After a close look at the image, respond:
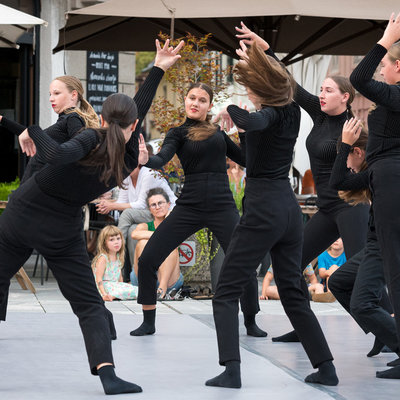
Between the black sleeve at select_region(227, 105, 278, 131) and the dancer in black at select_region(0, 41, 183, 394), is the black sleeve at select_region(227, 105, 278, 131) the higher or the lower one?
the higher one

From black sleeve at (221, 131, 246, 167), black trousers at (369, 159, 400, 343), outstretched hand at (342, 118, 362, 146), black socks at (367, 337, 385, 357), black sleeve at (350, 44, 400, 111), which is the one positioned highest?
black sleeve at (350, 44, 400, 111)

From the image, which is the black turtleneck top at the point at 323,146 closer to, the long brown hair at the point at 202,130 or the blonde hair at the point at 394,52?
the long brown hair at the point at 202,130

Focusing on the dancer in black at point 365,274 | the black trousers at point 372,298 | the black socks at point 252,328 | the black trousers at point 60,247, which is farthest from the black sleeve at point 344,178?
the black socks at point 252,328

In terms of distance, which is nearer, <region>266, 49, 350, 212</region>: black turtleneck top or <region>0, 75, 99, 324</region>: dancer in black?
<region>0, 75, 99, 324</region>: dancer in black

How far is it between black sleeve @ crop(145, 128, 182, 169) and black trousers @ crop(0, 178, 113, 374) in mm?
1695

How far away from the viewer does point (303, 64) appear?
48.9 ft

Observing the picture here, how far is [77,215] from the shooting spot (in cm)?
488

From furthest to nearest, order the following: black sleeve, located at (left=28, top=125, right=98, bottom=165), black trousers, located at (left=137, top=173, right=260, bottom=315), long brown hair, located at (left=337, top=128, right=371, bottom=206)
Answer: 1. black trousers, located at (left=137, top=173, right=260, bottom=315)
2. long brown hair, located at (left=337, top=128, right=371, bottom=206)
3. black sleeve, located at (left=28, top=125, right=98, bottom=165)

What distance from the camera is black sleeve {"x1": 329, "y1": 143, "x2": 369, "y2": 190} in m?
5.48

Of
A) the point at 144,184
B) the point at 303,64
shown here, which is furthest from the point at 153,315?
the point at 303,64

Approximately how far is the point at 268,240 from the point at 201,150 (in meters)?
2.12

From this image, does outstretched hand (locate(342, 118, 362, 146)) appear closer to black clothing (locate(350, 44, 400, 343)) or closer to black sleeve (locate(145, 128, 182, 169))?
black clothing (locate(350, 44, 400, 343))

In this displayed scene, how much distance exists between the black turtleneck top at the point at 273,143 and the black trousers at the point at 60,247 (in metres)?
1.05

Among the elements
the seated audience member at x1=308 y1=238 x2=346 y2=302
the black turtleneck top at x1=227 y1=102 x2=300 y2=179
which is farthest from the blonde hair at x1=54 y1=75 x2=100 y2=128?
the seated audience member at x1=308 y1=238 x2=346 y2=302
